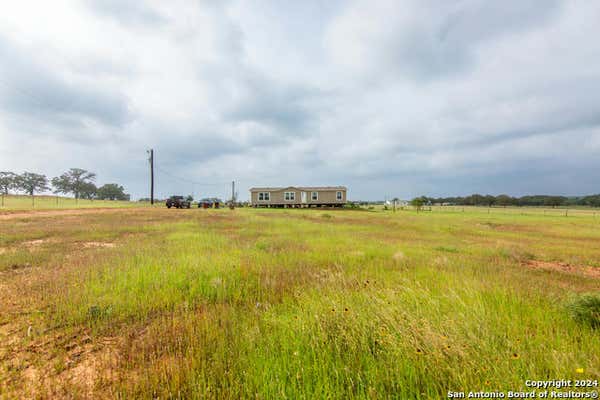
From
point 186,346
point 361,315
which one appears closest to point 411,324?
point 361,315

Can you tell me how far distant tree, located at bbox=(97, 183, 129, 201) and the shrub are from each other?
129694mm

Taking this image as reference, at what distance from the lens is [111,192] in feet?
319

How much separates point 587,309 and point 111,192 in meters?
131

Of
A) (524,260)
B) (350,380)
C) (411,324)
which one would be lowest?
(524,260)

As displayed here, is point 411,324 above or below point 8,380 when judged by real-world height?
above

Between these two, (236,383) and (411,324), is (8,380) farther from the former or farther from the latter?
(411,324)

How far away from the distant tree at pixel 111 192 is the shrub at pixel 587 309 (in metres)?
130

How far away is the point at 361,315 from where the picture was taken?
108 inches

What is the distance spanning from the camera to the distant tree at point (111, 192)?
94.6 metres

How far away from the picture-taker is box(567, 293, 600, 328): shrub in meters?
2.88

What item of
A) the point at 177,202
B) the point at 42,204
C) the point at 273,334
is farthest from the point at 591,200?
the point at 42,204

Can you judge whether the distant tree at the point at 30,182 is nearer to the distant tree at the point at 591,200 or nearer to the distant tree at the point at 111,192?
the distant tree at the point at 111,192

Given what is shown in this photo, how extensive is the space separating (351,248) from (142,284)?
6432 mm

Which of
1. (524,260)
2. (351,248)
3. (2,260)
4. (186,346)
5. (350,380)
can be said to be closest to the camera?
(350,380)
